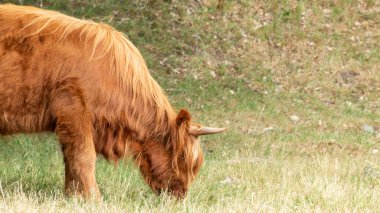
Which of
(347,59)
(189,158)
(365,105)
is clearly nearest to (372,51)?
(347,59)

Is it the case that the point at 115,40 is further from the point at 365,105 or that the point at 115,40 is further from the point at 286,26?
the point at 286,26

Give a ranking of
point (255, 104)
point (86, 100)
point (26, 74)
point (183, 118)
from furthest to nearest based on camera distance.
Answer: point (255, 104) < point (183, 118) < point (86, 100) < point (26, 74)

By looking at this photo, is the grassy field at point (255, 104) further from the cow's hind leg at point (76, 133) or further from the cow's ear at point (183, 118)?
the cow's ear at point (183, 118)

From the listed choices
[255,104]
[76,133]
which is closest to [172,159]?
[76,133]

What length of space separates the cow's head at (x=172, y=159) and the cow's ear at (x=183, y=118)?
0.10ft

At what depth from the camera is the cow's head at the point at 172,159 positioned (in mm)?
8203

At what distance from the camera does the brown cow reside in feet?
24.8

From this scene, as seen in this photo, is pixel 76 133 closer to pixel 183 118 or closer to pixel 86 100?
pixel 86 100

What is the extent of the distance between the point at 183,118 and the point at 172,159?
0.39 metres

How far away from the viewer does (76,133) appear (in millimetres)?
7598

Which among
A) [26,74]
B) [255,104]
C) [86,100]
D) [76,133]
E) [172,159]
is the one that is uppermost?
[26,74]

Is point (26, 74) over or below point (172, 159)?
over

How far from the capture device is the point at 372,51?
18.1 m

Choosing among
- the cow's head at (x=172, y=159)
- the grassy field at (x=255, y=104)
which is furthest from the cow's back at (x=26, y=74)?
the cow's head at (x=172, y=159)
